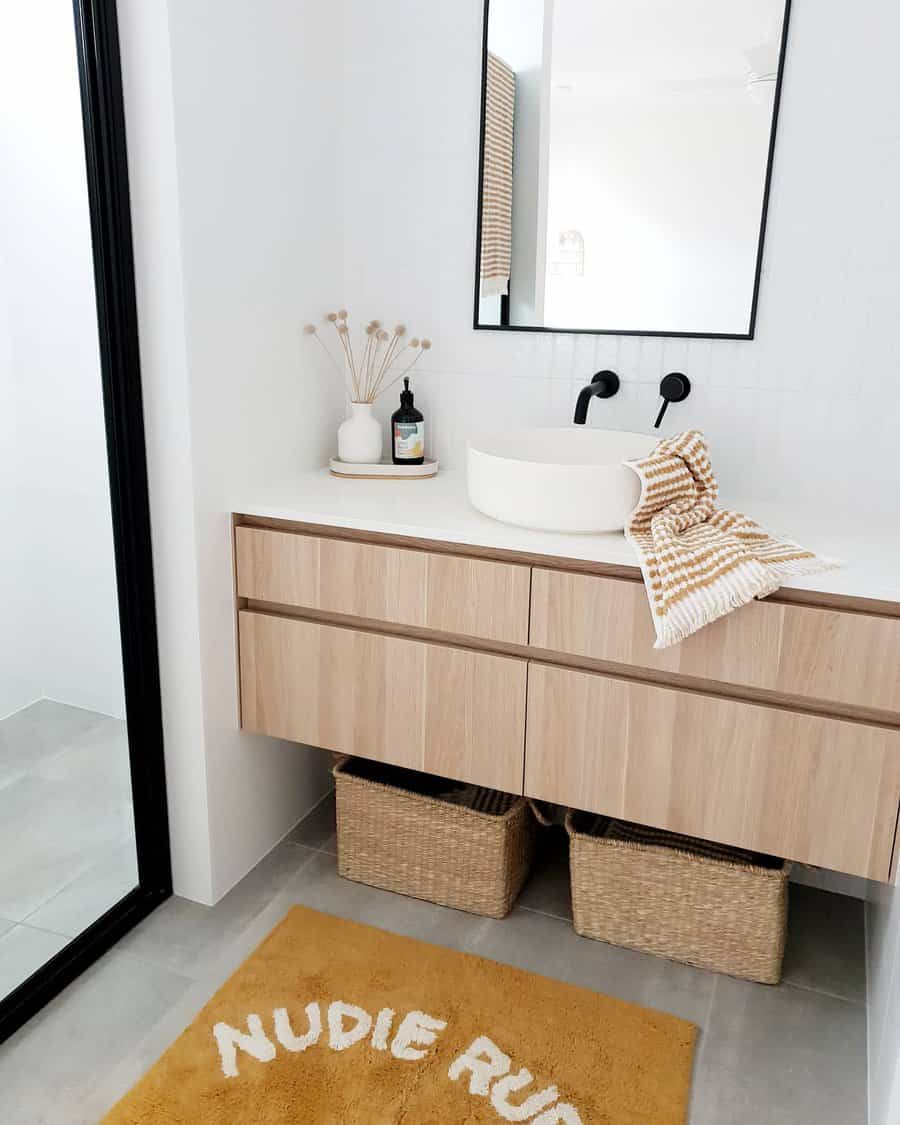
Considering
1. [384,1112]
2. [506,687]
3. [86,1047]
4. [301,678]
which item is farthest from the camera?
[301,678]

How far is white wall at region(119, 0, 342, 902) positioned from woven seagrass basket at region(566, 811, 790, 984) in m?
0.80

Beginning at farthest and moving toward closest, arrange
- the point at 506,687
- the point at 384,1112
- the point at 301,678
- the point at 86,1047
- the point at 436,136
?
the point at 436,136 → the point at 301,678 → the point at 506,687 → the point at 86,1047 → the point at 384,1112

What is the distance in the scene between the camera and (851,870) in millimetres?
1701

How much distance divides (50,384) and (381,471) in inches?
30.4

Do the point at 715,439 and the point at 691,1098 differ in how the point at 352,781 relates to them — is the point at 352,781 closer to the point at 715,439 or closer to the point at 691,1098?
the point at 691,1098

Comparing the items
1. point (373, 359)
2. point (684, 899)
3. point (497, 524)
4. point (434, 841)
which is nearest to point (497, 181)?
point (373, 359)

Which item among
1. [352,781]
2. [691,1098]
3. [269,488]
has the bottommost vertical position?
[691,1098]

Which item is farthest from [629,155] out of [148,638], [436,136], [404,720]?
[148,638]

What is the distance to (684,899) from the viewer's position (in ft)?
6.37

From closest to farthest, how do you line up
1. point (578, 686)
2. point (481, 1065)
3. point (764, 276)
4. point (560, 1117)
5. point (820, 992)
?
point (560, 1117), point (481, 1065), point (578, 686), point (820, 992), point (764, 276)

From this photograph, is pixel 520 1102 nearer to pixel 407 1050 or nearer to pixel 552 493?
pixel 407 1050

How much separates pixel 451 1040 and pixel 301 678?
76 cm

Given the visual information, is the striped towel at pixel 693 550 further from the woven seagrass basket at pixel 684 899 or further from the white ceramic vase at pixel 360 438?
the white ceramic vase at pixel 360 438

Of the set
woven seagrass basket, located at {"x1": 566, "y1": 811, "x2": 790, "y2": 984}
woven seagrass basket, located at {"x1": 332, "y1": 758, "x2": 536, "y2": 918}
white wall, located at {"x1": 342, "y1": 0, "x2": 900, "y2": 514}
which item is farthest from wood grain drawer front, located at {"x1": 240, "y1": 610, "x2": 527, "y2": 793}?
white wall, located at {"x1": 342, "y1": 0, "x2": 900, "y2": 514}
